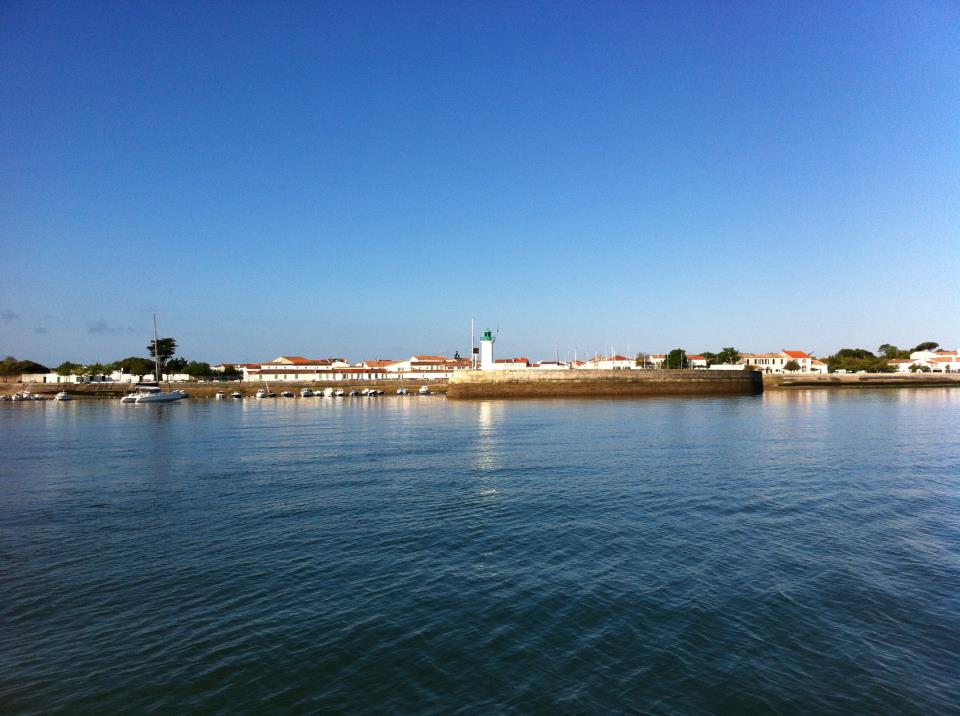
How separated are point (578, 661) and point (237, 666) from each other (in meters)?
4.28

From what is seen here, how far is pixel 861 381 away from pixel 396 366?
278 feet

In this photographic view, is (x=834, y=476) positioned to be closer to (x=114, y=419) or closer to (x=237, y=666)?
(x=237, y=666)

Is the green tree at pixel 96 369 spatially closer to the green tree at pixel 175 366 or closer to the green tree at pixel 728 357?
the green tree at pixel 175 366

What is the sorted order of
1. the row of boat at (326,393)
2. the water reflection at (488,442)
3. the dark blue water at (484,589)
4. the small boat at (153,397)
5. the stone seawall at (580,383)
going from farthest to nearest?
the row of boat at (326,393) < the stone seawall at (580,383) < the small boat at (153,397) < the water reflection at (488,442) < the dark blue water at (484,589)

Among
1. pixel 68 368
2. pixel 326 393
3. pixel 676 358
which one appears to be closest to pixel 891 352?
pixel 676 358

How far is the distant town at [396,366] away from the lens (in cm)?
9706

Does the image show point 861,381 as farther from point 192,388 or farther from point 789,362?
point 192,388

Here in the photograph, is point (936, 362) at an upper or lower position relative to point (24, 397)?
upper

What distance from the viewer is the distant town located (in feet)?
318

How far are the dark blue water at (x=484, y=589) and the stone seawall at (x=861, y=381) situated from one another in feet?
262

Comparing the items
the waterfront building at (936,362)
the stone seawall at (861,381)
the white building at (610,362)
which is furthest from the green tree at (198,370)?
the waterfront building at (936,362)

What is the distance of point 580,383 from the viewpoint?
69.9m

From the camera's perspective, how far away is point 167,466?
21.9m

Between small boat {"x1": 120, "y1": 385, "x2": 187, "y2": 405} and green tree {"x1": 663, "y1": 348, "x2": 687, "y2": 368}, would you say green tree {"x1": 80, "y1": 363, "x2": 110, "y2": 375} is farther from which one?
green tree {"x1": 663, "y1": 348, "x2": 687, "y2": 368}
